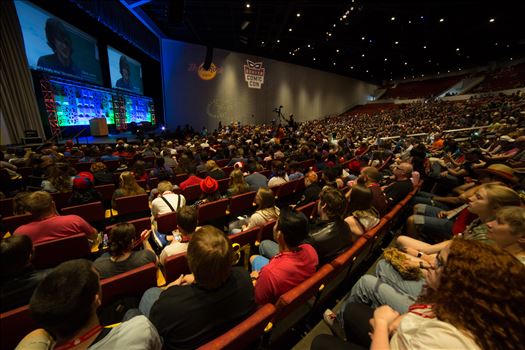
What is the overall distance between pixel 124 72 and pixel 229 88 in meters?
7.06

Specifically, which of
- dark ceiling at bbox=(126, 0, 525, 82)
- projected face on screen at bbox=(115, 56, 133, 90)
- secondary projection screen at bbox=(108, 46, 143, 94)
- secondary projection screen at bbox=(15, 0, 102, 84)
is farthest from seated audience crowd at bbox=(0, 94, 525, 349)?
projected face on screen at bbox=(115, 56, 133, 90)

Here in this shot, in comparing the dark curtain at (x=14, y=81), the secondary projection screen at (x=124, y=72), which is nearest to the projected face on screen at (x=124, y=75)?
the secondary projection screen at (x=124, y=72)

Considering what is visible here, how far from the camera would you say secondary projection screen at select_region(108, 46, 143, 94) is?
11641mm

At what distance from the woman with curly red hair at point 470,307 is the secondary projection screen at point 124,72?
14.3 meters

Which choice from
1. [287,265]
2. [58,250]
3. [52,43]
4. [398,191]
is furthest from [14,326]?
[52,43]

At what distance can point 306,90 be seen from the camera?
23.5 meters

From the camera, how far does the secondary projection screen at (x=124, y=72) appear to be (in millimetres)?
11641

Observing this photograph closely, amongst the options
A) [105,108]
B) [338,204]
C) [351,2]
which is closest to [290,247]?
[338,204]

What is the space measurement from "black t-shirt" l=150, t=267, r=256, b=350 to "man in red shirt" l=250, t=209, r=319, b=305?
29cm

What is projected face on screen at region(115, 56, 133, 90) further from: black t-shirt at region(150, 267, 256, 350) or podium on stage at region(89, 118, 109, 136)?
black t-shirt at region(150, 267, 256, 350)

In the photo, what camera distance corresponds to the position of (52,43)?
8.16 meters

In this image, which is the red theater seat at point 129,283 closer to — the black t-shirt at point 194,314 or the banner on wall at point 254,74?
the black t-shirt at point 194,314

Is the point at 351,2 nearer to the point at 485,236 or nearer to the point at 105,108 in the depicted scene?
the point at 485,236

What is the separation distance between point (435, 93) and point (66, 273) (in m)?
36.1
